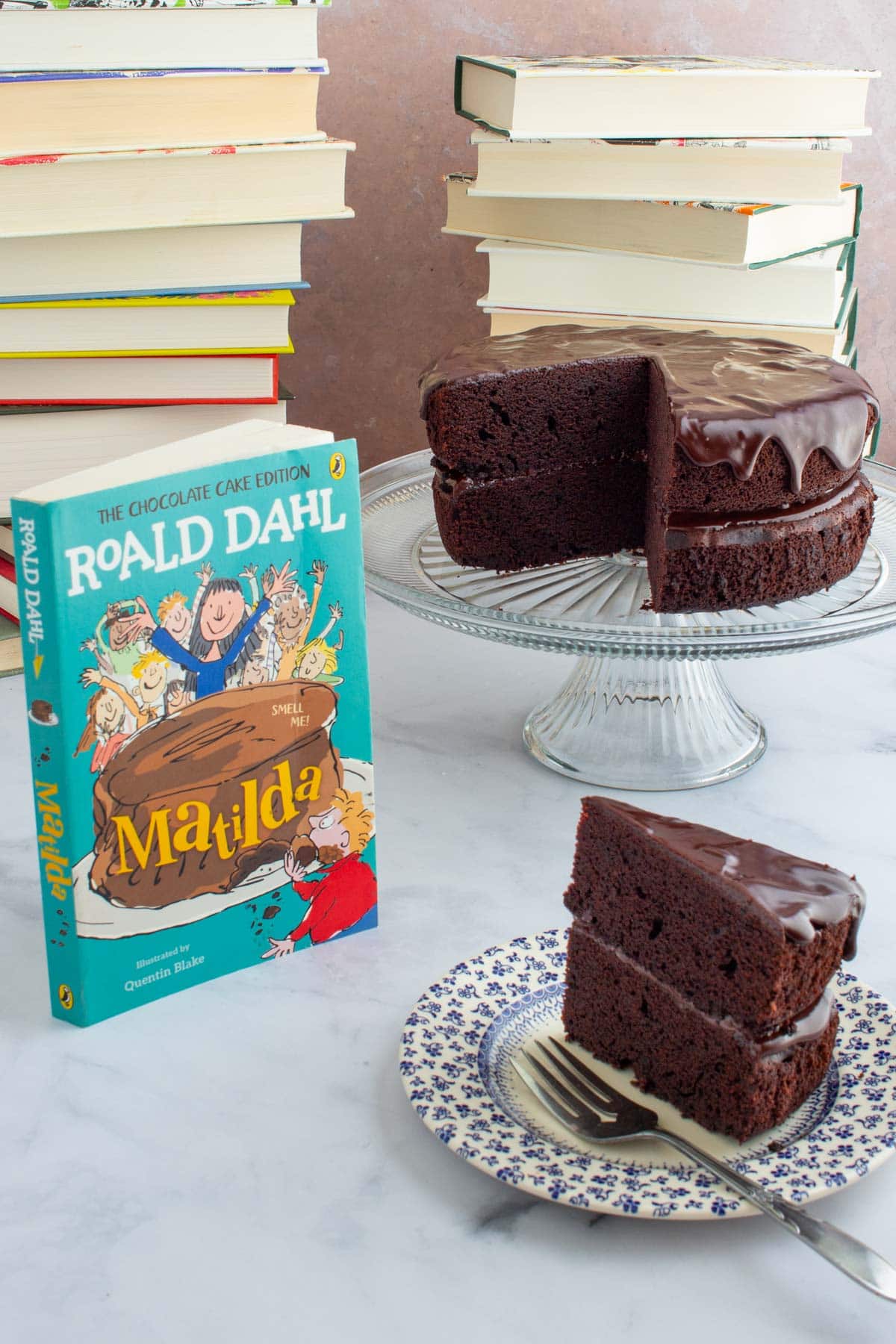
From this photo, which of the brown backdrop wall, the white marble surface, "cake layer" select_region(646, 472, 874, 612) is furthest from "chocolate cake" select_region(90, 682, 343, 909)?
the brown backdrop wall

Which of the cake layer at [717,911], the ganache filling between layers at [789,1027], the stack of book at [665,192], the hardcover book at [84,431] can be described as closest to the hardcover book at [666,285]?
the stack of book at [665,192]

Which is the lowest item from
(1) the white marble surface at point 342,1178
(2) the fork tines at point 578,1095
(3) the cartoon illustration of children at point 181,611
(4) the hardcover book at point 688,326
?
(1) the white marble surface at point 342,1178

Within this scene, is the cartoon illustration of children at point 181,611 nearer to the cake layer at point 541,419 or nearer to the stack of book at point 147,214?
the cake layer at point 541,419

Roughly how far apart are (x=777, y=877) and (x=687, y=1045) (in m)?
0.14

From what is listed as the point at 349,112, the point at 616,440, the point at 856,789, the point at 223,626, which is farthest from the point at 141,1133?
the point at 349,112

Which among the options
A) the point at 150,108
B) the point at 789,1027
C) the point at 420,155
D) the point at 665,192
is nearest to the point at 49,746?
the point at 789,1027

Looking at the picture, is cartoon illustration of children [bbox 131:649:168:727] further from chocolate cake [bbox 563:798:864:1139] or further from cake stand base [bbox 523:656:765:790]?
cake stand base [bbox 523:656:765:790]

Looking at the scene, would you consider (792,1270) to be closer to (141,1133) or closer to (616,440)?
(141,1133)

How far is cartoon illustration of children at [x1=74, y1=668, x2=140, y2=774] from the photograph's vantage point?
40.2 inches

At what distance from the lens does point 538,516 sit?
167 cm

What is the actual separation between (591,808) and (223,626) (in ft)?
1.05

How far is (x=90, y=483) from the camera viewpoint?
100 centimetres

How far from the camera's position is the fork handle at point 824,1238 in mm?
795

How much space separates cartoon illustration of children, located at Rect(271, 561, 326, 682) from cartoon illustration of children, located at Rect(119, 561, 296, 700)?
2 centimetres
